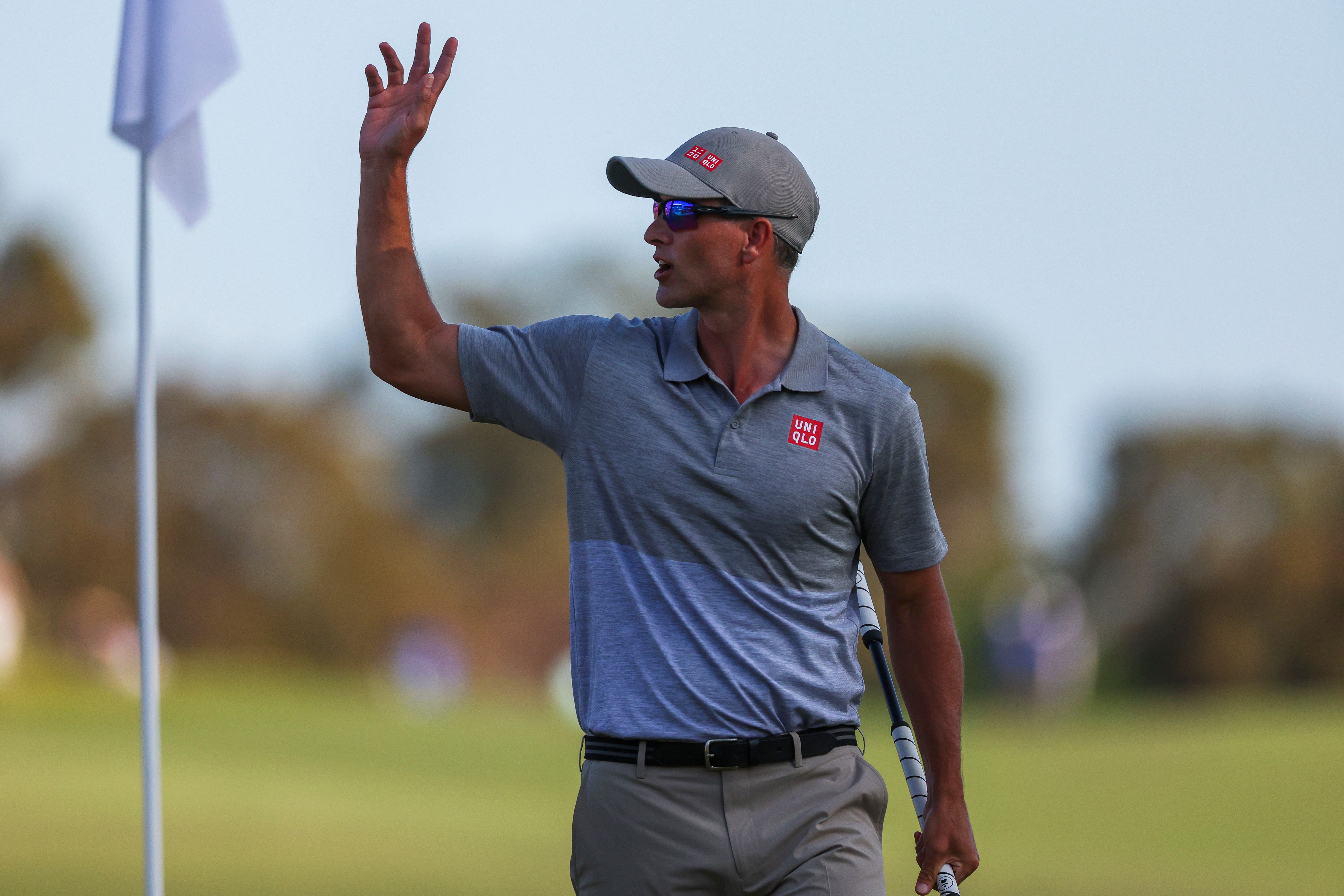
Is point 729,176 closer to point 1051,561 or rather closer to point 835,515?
point 835,515

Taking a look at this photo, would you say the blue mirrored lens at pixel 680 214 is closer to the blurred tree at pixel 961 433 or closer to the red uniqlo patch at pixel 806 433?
the red uniqlo patch at pixel 806 433

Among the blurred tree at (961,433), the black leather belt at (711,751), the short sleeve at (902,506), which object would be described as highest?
the short sleeve at (902,506)

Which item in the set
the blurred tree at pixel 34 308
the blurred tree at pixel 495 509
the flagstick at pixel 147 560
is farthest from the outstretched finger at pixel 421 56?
the blurred tree at pixel 495 509

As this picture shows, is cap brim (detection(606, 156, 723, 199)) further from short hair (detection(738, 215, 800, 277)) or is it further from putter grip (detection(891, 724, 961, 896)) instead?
putter grip (detection(891, 724, 961, 896))

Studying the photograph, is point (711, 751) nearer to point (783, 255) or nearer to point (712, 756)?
point (712, 756)

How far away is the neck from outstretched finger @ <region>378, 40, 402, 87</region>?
820 mm

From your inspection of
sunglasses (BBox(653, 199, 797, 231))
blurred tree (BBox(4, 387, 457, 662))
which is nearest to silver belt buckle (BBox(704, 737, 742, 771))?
sunglasses (BBox(653, 199, 797, 231))

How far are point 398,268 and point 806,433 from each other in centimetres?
91

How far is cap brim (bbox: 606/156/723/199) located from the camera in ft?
11.5

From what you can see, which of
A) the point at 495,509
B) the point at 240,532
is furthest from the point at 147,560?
the point at 495,509

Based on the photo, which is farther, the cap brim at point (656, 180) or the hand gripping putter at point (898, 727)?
the hand gripping putter at point (898, 727)

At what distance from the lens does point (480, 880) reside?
12.4 m

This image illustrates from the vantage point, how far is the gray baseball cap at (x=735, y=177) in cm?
356

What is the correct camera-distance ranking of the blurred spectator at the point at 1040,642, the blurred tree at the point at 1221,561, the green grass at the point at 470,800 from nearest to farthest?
the green grass at the point at 470,800, the blurred spectator at the point at 1040,642, the blurred tree at the point at 1221,561
